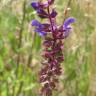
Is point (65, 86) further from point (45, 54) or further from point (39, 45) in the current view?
point (45, 54)

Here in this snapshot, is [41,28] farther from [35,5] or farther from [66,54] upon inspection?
[66,54]

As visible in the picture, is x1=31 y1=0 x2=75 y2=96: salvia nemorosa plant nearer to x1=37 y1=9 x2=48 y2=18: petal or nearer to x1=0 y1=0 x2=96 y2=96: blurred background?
x1=37 y1=9 x2=48 y2=18: petal

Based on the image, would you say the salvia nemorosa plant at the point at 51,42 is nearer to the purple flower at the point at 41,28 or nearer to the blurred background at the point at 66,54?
the purple flower at the point at 41,28

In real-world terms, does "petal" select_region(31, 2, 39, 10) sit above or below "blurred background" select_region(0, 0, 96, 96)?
above

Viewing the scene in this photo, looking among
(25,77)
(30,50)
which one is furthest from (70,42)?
(25,77)

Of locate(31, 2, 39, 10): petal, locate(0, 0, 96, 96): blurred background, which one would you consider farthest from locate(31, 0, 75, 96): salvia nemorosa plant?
locate(0, 0, 96, 96): blurred background

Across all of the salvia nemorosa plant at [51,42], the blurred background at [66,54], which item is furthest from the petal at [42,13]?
the blurred background at [66,54]

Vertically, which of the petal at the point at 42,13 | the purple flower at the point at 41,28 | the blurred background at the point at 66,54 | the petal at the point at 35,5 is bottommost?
the blurred background at the point at 66,54

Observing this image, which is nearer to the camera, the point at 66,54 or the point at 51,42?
the point at 51,42

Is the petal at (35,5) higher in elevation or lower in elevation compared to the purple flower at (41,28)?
higher

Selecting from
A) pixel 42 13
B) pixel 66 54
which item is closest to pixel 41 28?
pixel 42 13
